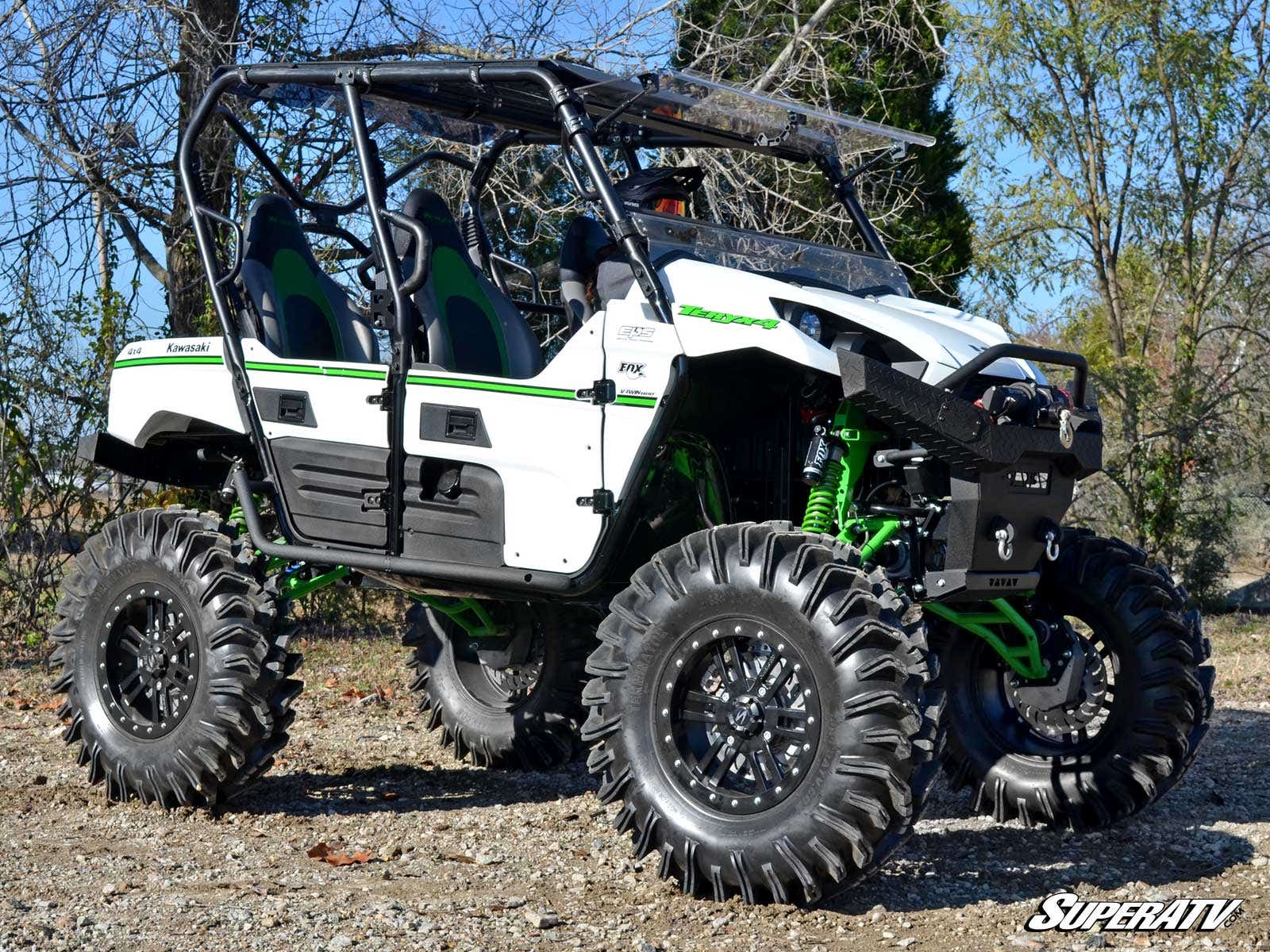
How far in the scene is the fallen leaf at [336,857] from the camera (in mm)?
5047

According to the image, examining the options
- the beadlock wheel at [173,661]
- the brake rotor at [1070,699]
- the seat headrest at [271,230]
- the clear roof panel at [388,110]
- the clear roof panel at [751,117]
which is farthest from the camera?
the seat headrest at [271,230]

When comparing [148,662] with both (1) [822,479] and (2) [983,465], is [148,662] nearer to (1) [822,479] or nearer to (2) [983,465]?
(1) [822,479]

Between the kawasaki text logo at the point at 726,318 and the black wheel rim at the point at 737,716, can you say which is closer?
the black wheel rim at the point at 737,716

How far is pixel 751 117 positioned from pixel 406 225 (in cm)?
158

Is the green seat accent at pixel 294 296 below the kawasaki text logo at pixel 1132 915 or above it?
above

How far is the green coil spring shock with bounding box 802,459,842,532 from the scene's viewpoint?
16.3 feet

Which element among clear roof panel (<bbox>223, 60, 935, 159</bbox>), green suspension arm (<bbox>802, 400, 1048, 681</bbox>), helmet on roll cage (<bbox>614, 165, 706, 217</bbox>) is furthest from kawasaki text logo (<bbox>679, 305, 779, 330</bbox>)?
clear roof panel (<bbox>223, 60, 935, 159</bbox>)

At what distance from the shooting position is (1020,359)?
4.90 metres

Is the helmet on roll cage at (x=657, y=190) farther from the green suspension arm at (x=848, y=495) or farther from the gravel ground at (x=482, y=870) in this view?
the gravel ground at (x=482, y=870)

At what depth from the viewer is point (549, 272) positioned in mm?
9273

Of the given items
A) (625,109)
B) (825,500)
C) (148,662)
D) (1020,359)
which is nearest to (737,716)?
(825,500)

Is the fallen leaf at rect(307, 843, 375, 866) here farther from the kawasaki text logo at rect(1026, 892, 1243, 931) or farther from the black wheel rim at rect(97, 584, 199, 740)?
the kawasaki text logo at rect(1026, 892, 1243, 931)

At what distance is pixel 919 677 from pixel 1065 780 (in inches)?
59.3

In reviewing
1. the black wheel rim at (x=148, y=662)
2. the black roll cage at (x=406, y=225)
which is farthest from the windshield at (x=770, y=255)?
the black wheel rim at (x=148, y=662)
